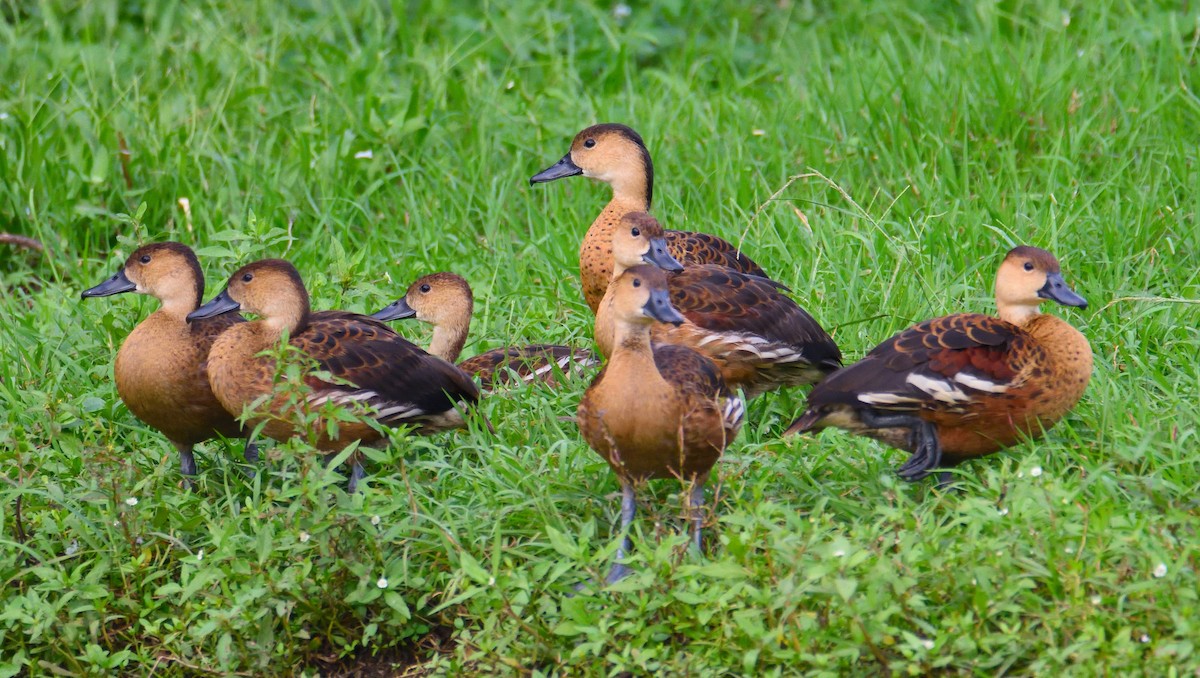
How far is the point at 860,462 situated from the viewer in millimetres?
5148

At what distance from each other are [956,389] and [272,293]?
8.32 feet

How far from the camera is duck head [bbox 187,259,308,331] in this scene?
Result: 536 centimetres

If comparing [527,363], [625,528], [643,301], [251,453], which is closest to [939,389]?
[643,301]

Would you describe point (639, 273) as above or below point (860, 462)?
above

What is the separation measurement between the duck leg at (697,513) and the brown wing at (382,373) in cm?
110

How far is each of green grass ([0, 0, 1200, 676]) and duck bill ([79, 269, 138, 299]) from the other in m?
0.42

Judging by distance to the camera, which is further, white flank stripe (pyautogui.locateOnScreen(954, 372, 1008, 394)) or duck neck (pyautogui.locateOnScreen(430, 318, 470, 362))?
duck neck (pyautogui.locateOnScreen(430, 318, 470, 362))

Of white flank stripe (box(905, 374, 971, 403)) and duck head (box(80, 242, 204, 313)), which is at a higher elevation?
duck head (box(80, 242, 204, 313))

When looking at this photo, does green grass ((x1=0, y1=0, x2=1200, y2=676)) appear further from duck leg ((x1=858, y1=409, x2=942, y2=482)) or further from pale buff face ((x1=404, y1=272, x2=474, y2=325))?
pale buff face ((x1=404, y1=272, x2=474, y2=325))

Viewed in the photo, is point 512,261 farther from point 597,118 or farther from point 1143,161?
point 1143,161

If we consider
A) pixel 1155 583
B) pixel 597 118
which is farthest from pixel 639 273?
pixel 597 118

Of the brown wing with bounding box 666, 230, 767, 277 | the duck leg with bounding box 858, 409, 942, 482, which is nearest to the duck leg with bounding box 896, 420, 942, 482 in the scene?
the duck leg with bounding box 858, 409, 942, 482

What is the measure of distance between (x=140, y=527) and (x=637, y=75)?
202 inches

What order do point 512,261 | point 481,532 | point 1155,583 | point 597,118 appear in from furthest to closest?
1. point 597,118
2. point 512,261
3. point 481,532
4. point 1155,583
